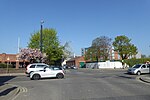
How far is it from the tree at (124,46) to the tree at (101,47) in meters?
3.99

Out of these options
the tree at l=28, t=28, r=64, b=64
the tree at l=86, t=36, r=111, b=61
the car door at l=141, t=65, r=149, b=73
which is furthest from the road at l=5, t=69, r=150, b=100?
the tree at l=86, t=36, r=111, b=61

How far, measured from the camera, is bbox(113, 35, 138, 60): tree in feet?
260

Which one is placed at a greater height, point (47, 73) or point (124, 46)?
point (124, 46)

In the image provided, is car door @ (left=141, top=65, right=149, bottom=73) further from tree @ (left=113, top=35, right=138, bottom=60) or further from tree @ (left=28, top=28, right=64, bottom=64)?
tree @ (left=113, top=35, right=138, bottom=60)

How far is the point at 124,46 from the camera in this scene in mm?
79500

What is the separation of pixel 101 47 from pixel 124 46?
790 centimetres

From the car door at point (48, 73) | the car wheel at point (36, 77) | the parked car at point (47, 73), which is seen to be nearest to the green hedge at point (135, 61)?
the parked car at point (47, 73)

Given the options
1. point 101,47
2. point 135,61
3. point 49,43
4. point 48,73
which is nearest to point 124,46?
point 101,47

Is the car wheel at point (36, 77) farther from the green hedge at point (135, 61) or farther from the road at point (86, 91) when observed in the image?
the green hedge at point (135, 61)

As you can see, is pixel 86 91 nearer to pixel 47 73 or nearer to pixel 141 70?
pixel 47 73

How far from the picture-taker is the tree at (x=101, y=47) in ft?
252

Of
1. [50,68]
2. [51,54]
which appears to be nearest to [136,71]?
[50,68]

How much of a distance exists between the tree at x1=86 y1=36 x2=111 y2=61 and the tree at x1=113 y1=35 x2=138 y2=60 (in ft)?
13.1

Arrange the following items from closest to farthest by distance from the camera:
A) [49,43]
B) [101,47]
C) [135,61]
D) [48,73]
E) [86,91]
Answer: [86,91], [48,73], [49,43], [135,61], [101,47]
